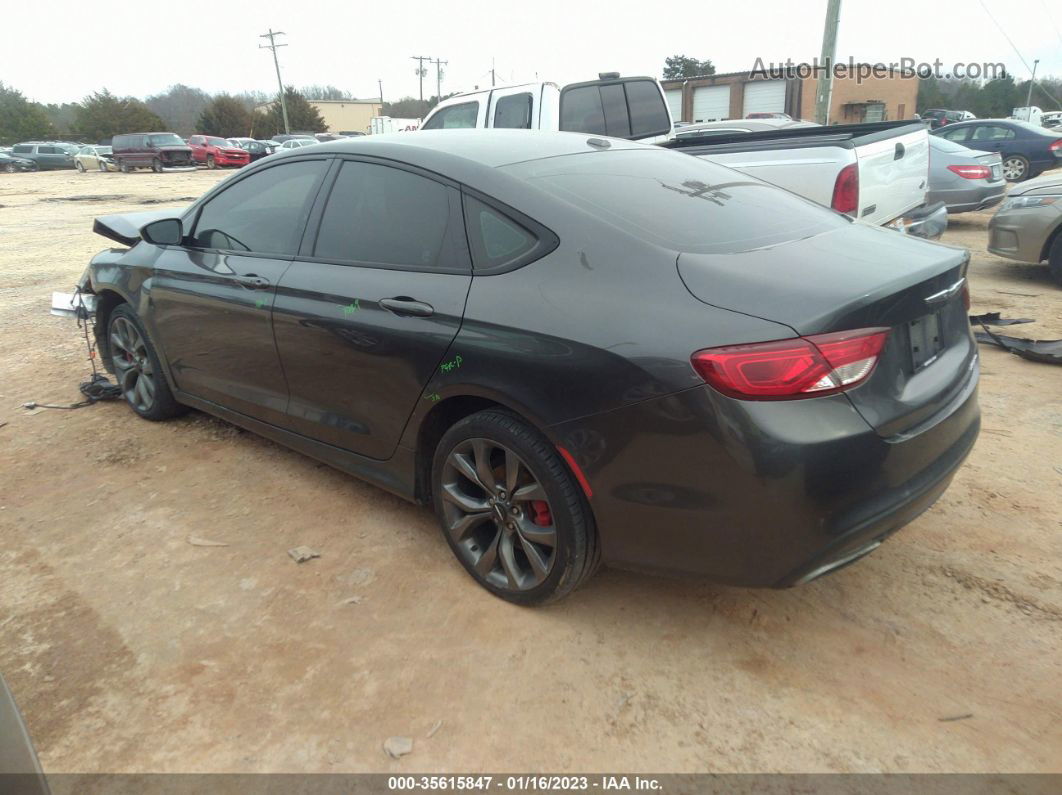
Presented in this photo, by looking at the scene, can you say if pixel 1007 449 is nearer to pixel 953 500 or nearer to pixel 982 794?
pixel 953 500

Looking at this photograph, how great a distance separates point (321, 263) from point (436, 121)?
6.04 meters

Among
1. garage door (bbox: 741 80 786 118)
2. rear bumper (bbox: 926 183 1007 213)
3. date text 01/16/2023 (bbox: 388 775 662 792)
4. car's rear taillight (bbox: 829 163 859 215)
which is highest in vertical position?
garage door (bbox: 741 80 786 118)

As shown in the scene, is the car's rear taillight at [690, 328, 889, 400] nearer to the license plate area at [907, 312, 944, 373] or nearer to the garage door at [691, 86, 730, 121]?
the license plate area at [907, 312, 944, 373]

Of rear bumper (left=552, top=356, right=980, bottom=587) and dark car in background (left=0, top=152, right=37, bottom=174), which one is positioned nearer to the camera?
rear bumper (left=552, top=356, right=980, bottom=587)

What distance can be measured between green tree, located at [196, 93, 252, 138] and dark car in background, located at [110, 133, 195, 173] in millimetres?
28195

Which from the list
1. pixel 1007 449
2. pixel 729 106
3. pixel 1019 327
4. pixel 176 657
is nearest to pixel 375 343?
pixel 176 657


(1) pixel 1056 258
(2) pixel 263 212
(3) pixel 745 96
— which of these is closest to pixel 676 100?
(3) pixel 745 96

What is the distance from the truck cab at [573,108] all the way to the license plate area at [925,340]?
571 centimetres

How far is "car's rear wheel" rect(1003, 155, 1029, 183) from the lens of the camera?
16.5 metres

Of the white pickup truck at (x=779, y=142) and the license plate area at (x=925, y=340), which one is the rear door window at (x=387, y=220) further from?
the white pickup truck at (x=779, y=142)

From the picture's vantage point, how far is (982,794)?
195 centimetres

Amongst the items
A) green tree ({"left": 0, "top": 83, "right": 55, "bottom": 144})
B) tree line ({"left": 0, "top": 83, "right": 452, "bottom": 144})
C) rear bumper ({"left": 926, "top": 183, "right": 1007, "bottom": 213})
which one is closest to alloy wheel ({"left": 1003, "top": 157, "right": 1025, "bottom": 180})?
rear bumper ({"left": 926, "top": 183, "right": 1007, "bottom": 213})

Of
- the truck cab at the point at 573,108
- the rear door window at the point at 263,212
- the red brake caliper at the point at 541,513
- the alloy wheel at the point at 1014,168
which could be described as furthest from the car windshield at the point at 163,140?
the red brake caliper at the point at 541,513

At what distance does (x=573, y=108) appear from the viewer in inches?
311
